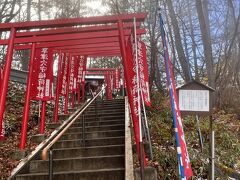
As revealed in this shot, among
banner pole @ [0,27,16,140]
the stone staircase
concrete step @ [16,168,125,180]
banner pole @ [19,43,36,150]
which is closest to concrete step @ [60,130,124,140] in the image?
the stone staircase

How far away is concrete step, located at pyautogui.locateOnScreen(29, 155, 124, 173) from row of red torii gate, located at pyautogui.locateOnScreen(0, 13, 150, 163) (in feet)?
2.59

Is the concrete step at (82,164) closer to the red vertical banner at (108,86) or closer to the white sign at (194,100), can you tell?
the white sign at (194,100)

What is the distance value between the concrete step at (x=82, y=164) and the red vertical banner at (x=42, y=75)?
3.59 metres

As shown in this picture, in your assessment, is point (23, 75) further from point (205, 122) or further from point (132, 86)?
point (132, 86)

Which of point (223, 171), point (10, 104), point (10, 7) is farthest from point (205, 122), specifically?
point (10, 7)

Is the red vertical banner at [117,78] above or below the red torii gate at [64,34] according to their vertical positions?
above

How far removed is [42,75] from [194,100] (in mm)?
5687

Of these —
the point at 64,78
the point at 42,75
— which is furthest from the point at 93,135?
the point at 64,78

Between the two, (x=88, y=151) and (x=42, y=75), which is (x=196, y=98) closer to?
(x=88, y=151)

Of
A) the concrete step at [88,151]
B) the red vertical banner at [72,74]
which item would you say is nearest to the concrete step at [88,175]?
the concrete step at [88,151]

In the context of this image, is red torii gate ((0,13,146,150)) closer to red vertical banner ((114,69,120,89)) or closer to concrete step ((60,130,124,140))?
concrete step ((60,130,124,140))

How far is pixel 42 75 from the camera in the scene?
11.3 meters

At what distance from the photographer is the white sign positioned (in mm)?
7582

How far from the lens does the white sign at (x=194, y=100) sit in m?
7.58
